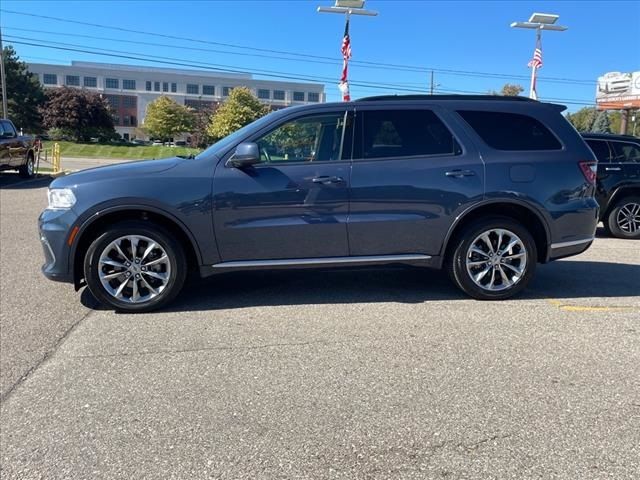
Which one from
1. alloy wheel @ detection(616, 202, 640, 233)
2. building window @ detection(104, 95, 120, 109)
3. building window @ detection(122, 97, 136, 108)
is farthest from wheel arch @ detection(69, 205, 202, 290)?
building window @ detection(122, 97, 136, 108)

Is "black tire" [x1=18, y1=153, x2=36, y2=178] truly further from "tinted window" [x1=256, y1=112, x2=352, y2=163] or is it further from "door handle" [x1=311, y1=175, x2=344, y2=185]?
"door handle" [x1=311, y1=175, x2=344, y2=185]

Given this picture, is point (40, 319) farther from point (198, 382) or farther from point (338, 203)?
point (338, 203)

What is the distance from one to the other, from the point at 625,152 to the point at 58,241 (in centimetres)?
900

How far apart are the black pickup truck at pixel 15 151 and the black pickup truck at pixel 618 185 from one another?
607 inches

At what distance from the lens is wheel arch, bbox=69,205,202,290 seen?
464 cm

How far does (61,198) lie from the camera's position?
4.67 metres

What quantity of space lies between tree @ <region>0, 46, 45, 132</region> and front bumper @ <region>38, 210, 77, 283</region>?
69.3 m

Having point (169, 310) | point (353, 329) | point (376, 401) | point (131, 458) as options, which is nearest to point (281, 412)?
point (376, 401)

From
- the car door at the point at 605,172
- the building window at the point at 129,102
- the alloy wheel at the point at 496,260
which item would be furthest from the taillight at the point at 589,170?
the building window at the point at 129,102

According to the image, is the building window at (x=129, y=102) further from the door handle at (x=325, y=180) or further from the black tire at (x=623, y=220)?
the door handle at (x=325, y=180)

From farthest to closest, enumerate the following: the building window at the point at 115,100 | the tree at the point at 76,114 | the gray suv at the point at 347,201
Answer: the building window at the point at 115,100
the tree at the point at 76,114
the gray suv at the point at 347,201

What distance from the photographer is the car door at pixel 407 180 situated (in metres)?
4.91

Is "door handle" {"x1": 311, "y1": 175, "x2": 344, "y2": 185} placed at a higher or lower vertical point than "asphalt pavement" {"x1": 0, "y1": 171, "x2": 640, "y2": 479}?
higher

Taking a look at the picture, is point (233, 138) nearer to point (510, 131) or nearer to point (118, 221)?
point (118, 221)
